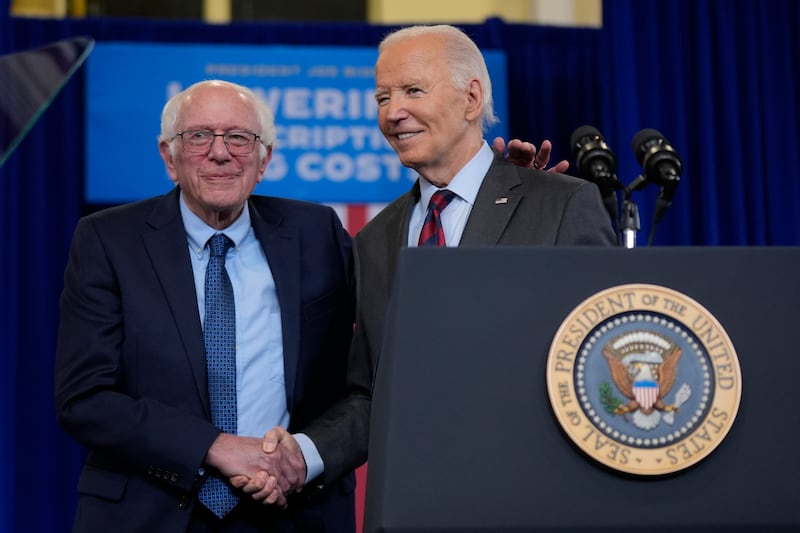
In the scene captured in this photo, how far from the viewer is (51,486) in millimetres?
5289

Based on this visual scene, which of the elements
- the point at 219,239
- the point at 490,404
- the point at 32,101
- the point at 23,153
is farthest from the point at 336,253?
the point at 23,153

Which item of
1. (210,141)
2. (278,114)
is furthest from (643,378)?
(278,114)

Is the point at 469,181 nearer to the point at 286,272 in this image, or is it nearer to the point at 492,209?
the point at 492,209

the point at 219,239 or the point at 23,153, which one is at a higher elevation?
the point at 23,153

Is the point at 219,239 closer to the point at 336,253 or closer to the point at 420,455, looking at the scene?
the point at 336,253

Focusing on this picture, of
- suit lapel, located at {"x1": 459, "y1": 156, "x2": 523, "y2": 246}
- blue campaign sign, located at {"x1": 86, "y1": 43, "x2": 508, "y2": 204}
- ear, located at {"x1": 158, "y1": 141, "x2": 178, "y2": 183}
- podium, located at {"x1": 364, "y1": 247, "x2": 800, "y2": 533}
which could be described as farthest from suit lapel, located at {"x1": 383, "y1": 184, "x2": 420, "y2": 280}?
blue campaign sign, located at {"x1": 86, "y1": 43, "x2": 508, "y2": 204}

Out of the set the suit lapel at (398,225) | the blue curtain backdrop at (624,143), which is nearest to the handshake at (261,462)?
the suit lapel at (398,225)

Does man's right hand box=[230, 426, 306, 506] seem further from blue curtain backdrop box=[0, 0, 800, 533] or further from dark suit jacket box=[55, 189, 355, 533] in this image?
blue curtain backdrop box=[0, 0, 800, 533]

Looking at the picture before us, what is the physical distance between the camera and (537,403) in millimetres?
943

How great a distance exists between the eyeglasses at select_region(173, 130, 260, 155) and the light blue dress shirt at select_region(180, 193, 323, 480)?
140 millimetres

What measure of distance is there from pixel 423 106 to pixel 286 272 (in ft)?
1.50

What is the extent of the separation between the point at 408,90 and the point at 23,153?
12.8 ft

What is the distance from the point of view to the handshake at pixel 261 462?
1.89 m

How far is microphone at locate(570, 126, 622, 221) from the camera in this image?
7.11 feet
